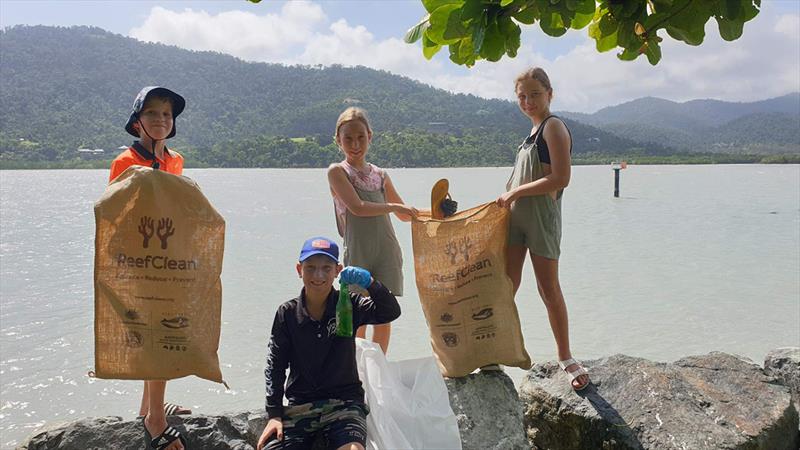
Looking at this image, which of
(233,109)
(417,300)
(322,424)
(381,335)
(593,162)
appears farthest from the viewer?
(233,109)

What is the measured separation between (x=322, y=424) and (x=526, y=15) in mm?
1585

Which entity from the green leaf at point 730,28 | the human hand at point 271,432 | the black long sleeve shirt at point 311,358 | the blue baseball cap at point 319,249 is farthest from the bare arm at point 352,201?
the green leaf at point 730,28

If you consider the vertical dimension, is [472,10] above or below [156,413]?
above

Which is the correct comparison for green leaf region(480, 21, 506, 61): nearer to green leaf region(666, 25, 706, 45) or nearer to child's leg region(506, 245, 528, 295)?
green leaf region(666, 25, 706, 45)

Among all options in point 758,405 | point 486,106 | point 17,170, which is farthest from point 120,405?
point 486,106

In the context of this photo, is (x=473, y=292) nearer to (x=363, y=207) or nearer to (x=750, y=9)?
(x=363, y=207)

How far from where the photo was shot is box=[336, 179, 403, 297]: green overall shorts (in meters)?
2.86

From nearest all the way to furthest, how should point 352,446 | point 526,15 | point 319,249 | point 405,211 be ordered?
point 526,15, point 352,446, point 319,249, point 405,211

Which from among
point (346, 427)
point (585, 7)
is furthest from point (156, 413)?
point (585, 7)

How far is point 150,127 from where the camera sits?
2.40 metres

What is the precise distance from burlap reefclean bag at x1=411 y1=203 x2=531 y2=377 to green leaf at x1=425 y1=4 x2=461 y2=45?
140 cm

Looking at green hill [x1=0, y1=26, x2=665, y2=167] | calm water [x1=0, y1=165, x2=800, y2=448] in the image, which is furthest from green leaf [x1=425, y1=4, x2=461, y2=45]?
green hill [x1=0, y1=26, x2=665, y2=167]

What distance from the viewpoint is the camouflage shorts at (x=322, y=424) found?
7.22 ft

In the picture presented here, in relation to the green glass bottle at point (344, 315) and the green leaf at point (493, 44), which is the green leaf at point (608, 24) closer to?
the green leaf at point (493, 44)
